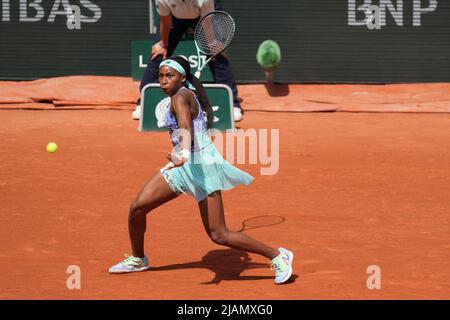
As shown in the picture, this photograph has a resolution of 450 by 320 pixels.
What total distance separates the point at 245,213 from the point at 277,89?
5920 mm

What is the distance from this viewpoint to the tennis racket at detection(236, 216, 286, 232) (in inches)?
340

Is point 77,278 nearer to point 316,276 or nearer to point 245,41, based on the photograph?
point 316,276

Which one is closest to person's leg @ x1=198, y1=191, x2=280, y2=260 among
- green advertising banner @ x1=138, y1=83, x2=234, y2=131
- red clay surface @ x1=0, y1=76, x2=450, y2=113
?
green advertising banner @ x1=138, y1=83, x2=234, y2=131

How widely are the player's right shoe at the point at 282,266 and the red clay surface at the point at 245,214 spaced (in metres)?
0.08

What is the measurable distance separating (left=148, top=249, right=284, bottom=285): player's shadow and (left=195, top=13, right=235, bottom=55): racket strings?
1.83 m

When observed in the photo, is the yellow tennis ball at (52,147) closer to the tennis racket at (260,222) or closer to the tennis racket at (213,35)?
the tennis racket at (213,35)

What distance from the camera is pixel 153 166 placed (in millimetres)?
10547

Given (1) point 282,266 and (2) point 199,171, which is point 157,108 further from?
(1) point 282,266

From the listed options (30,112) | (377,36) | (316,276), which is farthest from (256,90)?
(316,276)

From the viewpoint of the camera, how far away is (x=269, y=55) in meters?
14.4

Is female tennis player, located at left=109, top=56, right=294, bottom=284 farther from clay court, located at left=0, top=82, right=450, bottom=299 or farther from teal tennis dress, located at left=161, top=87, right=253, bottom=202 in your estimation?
clay court, located at left=0, top=82, right=450, bottom=299

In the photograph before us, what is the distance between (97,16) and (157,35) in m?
1.88

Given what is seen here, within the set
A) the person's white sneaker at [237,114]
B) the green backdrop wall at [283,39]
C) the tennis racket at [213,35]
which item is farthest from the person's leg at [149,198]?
the green backdrop wall at [283,39]

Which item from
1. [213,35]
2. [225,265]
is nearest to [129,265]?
[225,265]
